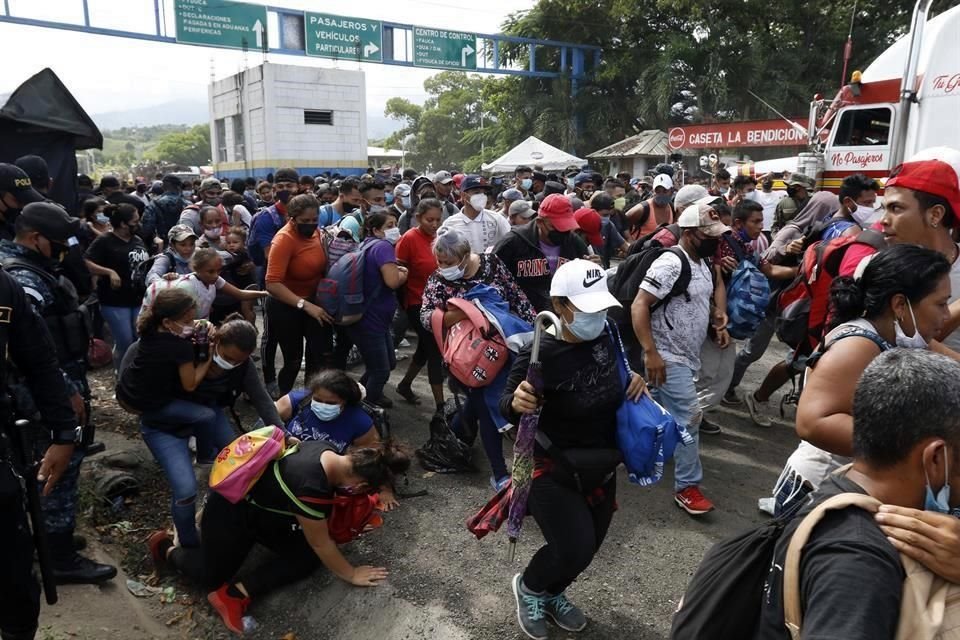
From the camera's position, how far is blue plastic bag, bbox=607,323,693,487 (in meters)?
2.73

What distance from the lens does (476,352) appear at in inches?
153

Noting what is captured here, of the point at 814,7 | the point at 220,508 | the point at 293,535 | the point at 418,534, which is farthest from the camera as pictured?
the point at 814,7

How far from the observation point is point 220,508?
329cm

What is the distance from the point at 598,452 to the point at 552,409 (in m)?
0.27

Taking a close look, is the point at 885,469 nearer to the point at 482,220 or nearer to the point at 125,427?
the point at 482,220

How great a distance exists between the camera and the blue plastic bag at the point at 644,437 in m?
2.73

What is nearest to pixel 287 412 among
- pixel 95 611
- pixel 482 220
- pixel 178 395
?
pixel 178 395

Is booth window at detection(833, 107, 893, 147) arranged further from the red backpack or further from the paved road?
the paved road

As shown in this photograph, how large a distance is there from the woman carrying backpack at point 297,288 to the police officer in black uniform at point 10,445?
7.39ft

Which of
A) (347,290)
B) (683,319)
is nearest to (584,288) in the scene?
(683,319)

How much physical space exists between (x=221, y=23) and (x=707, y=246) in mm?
24848

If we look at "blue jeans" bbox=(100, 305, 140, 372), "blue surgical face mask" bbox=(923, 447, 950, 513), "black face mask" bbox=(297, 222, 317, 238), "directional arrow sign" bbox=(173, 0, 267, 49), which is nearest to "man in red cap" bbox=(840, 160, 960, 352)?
"blue surgical face mask" bbox=(923, 447, 950, 513)

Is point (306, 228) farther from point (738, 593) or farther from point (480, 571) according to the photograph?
point (738, 593)

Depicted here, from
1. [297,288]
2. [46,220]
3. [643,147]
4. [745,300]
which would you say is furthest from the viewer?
[643,147]
